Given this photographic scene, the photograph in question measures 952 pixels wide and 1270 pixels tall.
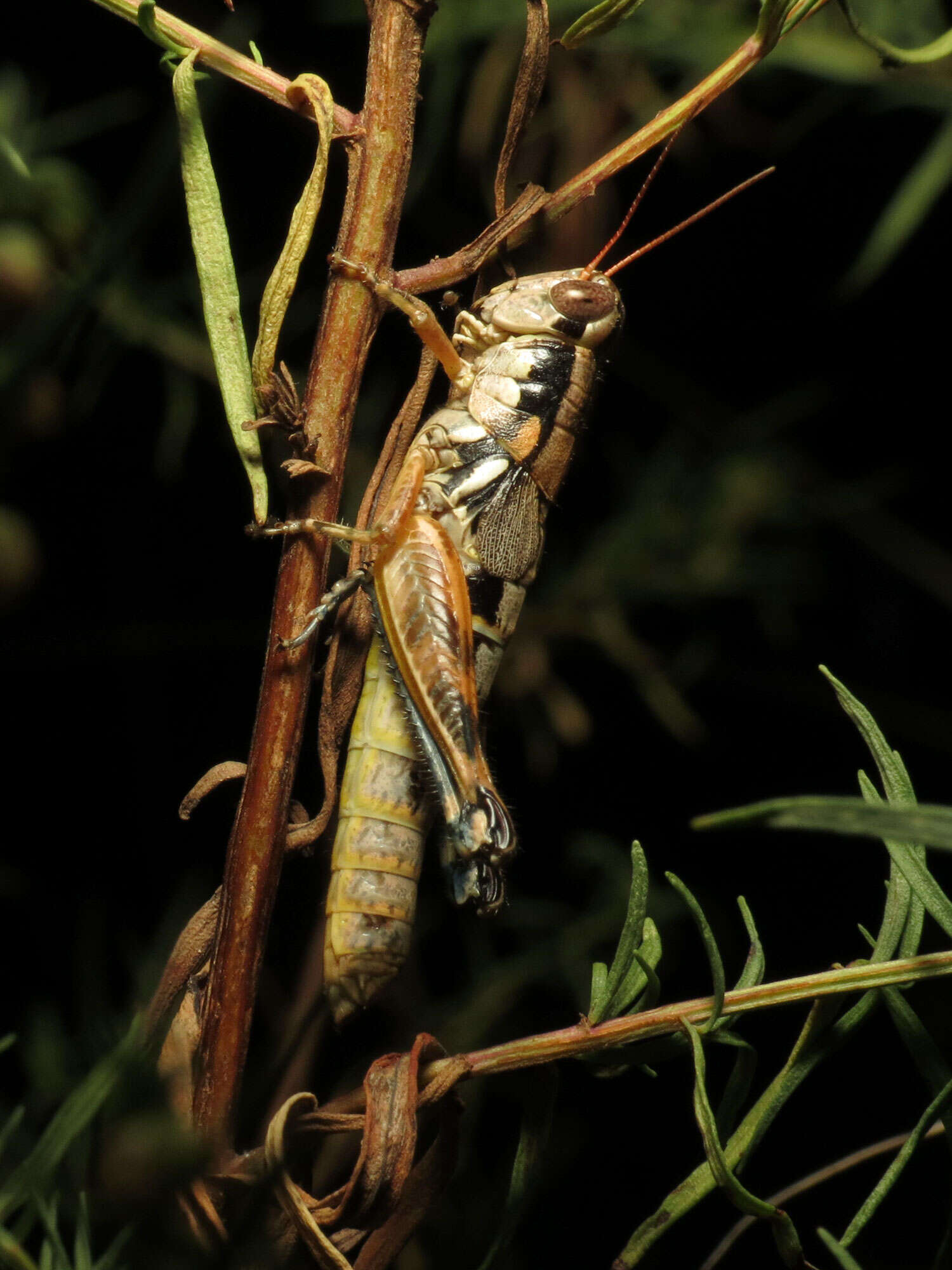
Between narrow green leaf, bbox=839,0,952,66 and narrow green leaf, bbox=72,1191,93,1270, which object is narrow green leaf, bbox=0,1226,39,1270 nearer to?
narrow green leaf, bbox=72,1191,93,1270

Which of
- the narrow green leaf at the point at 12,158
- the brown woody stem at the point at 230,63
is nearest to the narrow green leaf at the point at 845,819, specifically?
the brown woody stem at the point at 230,63

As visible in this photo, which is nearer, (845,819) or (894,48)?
(845,819)

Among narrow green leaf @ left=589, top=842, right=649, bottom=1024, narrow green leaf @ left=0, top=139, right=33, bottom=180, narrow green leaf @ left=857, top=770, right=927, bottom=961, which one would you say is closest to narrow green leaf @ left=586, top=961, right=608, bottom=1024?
narrow green leaf @ left=589, top=842, right=649, bottom=1024

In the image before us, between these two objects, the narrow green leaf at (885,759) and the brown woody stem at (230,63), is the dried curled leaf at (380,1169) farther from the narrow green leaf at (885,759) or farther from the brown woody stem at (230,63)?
the brown woody stem at (230,63)

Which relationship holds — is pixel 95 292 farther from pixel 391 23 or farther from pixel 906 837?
pixel 906 837

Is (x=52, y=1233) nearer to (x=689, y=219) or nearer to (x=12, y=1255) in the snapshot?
(x=12, y=1255)

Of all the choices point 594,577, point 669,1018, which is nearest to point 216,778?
point 669,1018
